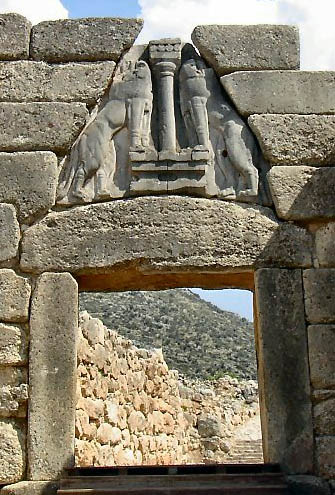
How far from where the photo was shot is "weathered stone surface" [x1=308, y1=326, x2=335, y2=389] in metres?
5.04

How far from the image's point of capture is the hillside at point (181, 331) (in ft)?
77.0

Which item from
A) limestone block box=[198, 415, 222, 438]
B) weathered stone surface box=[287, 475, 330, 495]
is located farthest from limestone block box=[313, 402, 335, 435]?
limestone block box=[198, 415, 222, 438]

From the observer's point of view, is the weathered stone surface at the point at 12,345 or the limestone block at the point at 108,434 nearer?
the weathered stone surface at the point at 12,345

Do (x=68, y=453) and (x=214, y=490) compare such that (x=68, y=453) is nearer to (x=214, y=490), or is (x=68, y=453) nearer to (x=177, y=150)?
(x=214, y=490)

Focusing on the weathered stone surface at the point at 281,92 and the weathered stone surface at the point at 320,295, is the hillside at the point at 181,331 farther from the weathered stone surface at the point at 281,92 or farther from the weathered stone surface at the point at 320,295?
the weathered stone surface at the point at 320,295

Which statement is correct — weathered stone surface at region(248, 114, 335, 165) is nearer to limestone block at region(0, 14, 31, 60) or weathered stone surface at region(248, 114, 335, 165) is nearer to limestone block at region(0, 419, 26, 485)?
limestone block at region(0, 14, 31, 60)

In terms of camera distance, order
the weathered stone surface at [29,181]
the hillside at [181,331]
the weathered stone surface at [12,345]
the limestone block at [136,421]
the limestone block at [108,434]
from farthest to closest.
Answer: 1. the hillside at [181,331]
2. the limestone block at [136,421]
3. the limestone block at [108,434]
4. the weathered stone surface at [29,181]
5. the weathered stone surface at [12,345]

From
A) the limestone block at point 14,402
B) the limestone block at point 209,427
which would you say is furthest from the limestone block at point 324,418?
the limestone block at point 209,427

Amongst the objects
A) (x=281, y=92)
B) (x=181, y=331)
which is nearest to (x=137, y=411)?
(x=281, y=92)

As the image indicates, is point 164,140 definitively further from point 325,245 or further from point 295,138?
point 325,245

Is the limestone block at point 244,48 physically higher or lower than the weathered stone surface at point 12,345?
higher

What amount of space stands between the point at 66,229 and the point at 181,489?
1910 mm

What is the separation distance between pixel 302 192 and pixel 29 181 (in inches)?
76.4

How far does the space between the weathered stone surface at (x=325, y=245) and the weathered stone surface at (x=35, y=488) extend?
2314 millimetres
